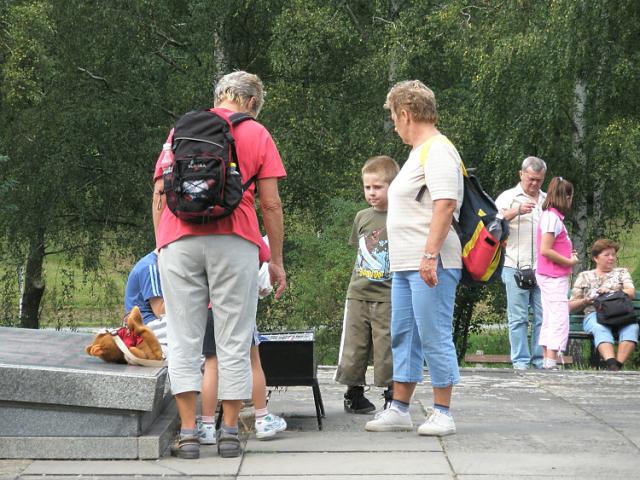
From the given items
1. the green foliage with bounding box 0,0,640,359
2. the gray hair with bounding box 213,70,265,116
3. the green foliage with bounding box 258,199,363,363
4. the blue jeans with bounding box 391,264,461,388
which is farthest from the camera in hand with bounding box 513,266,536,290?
the green foliage with bounding box 0,0,640,359

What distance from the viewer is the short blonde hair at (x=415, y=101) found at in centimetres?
679

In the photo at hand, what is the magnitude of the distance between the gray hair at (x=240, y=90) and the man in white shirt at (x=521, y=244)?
5209mm

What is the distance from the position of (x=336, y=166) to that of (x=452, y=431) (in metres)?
17.5

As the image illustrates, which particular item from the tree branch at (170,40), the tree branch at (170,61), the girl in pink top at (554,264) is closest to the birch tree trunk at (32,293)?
the tree branch at (170,61)

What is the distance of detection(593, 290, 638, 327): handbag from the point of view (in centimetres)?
1220

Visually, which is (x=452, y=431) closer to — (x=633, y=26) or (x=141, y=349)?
(x=141, y=349)

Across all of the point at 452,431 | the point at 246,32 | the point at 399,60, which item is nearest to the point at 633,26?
the point at 399,60

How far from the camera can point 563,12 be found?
18203 mm

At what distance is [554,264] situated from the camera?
442 inches

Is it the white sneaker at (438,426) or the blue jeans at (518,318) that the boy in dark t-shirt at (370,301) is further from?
the blue jeans at (518,318)

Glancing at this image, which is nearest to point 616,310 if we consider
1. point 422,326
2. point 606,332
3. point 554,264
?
point 606,332

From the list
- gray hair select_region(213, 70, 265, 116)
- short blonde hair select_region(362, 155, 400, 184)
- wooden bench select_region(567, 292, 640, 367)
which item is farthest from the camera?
wooden bench select_region(567, 292, 640, 367)

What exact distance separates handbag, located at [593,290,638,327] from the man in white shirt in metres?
1.14

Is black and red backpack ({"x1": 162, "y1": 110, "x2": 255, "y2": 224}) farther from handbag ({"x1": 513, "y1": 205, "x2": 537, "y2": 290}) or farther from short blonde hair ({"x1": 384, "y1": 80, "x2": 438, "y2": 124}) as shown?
handbag ({"x1": 513, "y1": 205, "x2": 537, "y2": 290})
